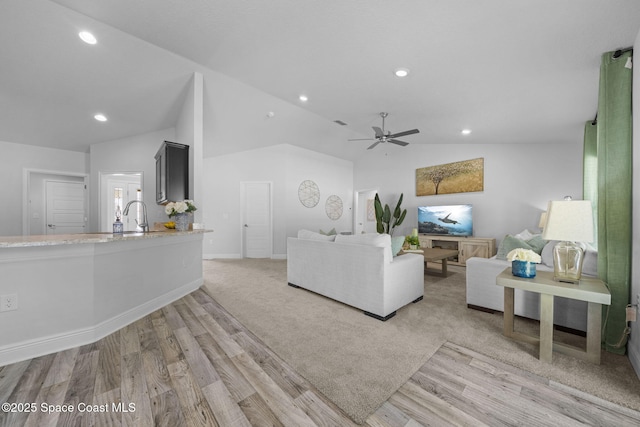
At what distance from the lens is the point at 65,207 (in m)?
5.39

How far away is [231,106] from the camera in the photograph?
4.28 m

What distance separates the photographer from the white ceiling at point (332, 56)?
73.9 inches

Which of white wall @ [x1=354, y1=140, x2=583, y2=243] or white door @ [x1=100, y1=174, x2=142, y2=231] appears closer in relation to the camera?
white wall @ [x1=354, y1=140, x2=583, y2=243]

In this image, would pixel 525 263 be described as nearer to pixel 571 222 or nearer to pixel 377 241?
pixel 571 222

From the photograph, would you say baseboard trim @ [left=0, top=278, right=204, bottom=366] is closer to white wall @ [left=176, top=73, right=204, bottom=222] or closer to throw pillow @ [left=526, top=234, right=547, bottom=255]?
white wall @ [left=176, top=73, right=204, bottom=222]

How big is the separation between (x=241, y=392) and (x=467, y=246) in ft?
16.5

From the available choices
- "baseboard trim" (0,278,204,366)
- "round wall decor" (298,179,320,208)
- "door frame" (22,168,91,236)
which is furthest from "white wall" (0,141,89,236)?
"round wall decor" (298,179,320,208)

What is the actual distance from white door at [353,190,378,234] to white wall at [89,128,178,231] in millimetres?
5126

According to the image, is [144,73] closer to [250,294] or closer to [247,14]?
[247,14]

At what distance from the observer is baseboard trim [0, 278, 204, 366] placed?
1787mm

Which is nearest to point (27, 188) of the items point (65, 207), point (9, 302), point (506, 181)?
point (65, 207)

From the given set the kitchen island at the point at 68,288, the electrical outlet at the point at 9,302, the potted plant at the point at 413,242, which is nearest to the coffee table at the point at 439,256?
the potted plant at the point at 413,242

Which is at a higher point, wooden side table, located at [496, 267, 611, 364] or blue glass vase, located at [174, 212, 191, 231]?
blue glass vase, located at [174, 212, 191, 231]

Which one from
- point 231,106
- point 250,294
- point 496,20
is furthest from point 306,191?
point 496,20
